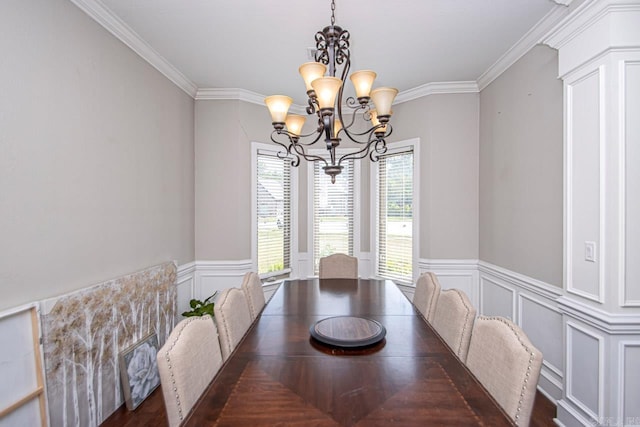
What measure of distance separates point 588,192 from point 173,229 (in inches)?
126

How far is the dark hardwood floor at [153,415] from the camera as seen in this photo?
2064mm

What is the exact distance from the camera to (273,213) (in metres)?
3.83

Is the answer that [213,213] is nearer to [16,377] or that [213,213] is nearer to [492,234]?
[16,377]

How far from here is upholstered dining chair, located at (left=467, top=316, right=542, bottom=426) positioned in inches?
42.8

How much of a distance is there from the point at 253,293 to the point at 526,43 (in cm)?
284

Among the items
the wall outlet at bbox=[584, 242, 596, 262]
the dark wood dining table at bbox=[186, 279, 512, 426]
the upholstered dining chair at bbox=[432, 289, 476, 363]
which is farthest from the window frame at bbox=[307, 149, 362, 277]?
the wall outlet at bbox=[584, 242, 596, 262]

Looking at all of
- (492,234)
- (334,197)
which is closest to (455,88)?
(492,234)

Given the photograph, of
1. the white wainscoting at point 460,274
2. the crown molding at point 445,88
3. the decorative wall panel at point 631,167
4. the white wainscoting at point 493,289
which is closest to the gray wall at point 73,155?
the white wainscoting at point 493,289

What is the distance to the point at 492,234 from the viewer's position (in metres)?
2.99

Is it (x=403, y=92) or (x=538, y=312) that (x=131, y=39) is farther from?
(x=538, y=312)

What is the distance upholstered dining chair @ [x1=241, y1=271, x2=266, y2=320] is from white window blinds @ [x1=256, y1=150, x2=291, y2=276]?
122 centimetres

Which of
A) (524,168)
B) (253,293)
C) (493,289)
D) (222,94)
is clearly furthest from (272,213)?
(524,168)

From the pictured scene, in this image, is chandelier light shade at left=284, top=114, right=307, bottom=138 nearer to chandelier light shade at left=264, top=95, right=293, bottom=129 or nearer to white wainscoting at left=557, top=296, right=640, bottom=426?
chandelier light shade at left=264, top=95, right=293, bottom=129

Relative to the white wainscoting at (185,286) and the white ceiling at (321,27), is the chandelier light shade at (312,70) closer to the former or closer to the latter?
the white ceiling at (321,27)
